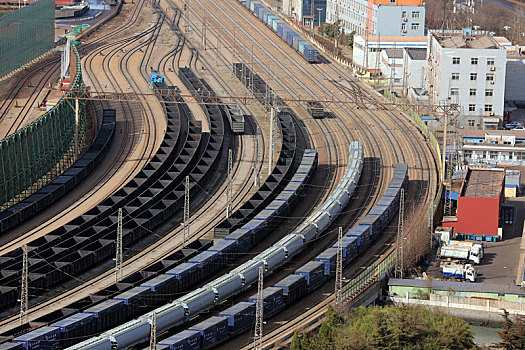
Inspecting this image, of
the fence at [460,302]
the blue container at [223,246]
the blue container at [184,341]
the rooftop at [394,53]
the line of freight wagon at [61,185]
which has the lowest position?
the fence at [460,302]

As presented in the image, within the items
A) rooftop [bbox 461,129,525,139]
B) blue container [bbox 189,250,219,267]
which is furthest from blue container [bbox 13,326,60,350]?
rooftop [bbox 461,129,525,139]

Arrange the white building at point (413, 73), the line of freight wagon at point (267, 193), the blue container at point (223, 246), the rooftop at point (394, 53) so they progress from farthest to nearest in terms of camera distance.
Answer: the rooftop at point (394, 53), the white building at point (413, 73), the blue container at point (223, 246), the line of freight wagon at point (267, 193)

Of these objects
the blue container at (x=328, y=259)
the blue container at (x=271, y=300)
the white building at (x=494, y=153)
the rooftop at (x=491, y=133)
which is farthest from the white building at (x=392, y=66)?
the blue container at (x=271, y=300)

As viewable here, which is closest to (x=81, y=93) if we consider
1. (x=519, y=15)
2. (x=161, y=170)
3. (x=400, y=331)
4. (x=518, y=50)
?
(x=161, y=170)

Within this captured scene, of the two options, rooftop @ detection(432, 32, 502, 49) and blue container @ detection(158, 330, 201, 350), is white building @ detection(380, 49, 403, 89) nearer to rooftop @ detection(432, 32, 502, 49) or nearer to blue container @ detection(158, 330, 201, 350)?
rooftop @ detection(432, 32, 502, 49)

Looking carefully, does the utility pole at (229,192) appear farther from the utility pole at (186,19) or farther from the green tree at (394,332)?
the utility pole at (186,19)

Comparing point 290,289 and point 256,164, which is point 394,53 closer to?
point 256,164

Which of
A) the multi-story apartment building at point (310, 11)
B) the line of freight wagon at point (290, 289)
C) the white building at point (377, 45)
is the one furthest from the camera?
the multi-story apartment building at point (310, 11)
